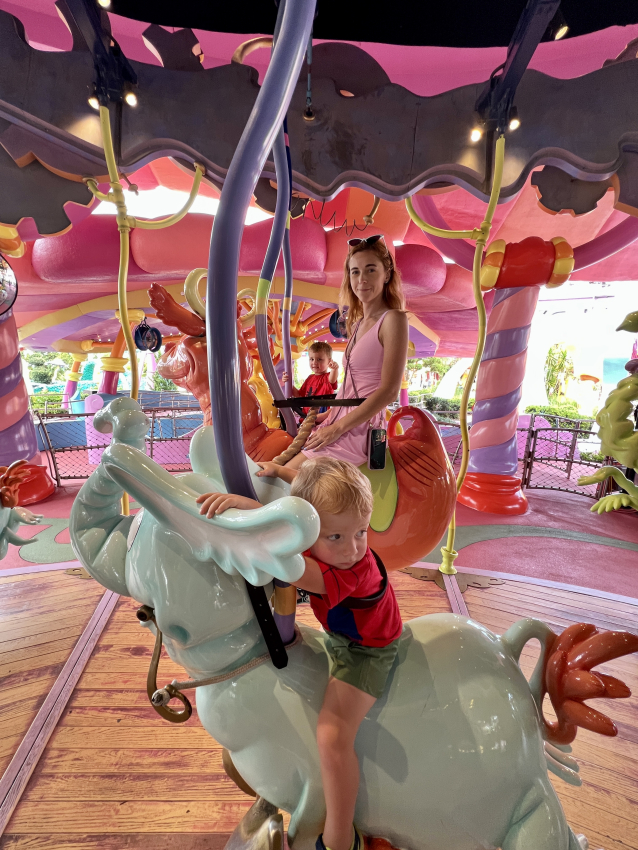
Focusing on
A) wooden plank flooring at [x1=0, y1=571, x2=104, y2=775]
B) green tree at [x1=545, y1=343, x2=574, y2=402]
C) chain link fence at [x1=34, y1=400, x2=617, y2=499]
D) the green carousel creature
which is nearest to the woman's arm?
the green carousel creature

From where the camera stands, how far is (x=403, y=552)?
1273mm

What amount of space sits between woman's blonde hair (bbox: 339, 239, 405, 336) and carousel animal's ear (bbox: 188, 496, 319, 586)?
85 cm

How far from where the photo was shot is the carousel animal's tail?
60 centimetres

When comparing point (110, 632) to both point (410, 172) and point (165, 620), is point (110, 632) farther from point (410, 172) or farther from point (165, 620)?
point (410, 172)

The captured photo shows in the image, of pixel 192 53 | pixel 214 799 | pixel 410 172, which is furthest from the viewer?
pixel 410 172

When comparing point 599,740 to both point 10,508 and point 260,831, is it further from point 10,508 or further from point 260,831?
point 10,508

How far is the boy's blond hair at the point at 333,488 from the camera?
57 cm

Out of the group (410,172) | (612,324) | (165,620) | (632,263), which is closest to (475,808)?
(165,620)

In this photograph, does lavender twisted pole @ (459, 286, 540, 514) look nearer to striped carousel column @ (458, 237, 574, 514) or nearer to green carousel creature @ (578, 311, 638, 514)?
striped carousel column @ (458, 237, 574, 514)

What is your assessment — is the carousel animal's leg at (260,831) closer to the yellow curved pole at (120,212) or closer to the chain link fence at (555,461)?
the yellow curved pole at (120,212)

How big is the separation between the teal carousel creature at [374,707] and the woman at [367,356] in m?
0.47

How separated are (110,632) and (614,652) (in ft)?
5.39

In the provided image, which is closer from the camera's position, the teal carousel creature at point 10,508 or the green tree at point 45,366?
the teal carousel creature at point 10,508

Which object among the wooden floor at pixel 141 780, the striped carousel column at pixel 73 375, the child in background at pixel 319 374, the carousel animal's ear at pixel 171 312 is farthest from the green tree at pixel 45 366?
the wooden floor at pixel 141 780
